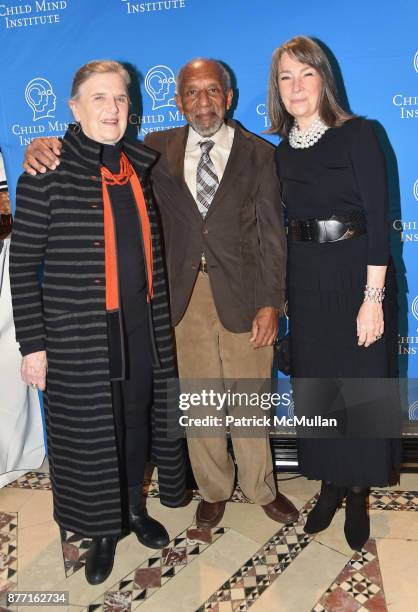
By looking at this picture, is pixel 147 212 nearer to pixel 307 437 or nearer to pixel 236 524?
pixel 307 437

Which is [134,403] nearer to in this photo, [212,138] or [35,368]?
[35,368]

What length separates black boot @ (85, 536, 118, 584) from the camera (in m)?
2.41

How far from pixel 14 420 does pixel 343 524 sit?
175cm

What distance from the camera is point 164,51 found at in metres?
2.86

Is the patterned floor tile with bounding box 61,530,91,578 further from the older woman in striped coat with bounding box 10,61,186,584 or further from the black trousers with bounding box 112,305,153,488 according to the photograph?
the black trousers with bounding box 112,305,153,488

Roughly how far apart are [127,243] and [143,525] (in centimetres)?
128

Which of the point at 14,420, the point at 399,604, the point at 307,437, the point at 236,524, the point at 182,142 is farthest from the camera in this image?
the point at 14,420

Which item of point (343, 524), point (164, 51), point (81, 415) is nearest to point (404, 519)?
point (343, 524)

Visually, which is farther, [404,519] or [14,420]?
[14,420]

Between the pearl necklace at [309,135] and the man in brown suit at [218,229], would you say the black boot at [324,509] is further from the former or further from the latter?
the pearl necklace at [309,135]

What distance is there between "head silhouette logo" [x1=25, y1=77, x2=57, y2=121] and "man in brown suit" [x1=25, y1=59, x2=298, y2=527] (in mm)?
800

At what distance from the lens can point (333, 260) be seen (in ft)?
7.43

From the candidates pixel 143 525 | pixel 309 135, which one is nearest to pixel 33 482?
pixel 143 525

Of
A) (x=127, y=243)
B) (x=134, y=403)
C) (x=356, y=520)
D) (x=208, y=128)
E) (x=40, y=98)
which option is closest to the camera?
(x=127, y=243)
